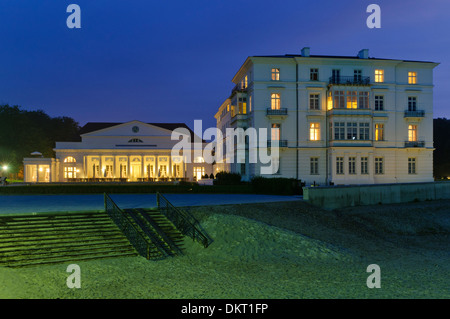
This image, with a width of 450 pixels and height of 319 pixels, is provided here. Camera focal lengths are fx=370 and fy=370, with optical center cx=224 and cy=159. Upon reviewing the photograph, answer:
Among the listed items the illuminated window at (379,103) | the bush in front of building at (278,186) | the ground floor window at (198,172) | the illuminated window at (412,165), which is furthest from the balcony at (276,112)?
the ground floor window at (198,172)

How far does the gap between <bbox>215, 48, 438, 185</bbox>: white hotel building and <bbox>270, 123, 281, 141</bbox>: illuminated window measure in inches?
4.2

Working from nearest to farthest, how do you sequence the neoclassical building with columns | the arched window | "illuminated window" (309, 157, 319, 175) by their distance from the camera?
"illuminated window" (309, 157, 319, 175) → the neoclassical building with columns → the arched window

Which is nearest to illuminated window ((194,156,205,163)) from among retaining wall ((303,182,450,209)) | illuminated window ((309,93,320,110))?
illuminated window ((309,93,320,110))

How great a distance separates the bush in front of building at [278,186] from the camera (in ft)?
93.8

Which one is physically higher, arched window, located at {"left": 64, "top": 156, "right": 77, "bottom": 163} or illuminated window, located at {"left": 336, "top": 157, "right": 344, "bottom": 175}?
arched window, located at {"left": 64, "top": 156, "right": 77, "bottom": 163}

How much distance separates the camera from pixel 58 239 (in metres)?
13.7

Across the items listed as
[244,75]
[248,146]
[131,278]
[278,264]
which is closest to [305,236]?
[278,264]

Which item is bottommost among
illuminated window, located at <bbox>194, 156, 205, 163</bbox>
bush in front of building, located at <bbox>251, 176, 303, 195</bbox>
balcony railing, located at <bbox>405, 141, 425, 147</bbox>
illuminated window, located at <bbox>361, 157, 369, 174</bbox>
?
bush in front of building, located at <bbox>251, 176, 303, 195</bbox>

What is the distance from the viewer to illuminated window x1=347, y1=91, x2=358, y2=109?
129ft

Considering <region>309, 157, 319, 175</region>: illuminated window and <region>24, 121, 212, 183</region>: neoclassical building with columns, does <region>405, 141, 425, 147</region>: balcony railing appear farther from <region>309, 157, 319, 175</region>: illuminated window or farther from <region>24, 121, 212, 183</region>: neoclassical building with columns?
<region>24, 121, 212, 183</region>: neoclassical building with columns

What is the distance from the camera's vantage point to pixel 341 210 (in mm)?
23906

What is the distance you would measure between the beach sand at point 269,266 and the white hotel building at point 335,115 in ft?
63.4
